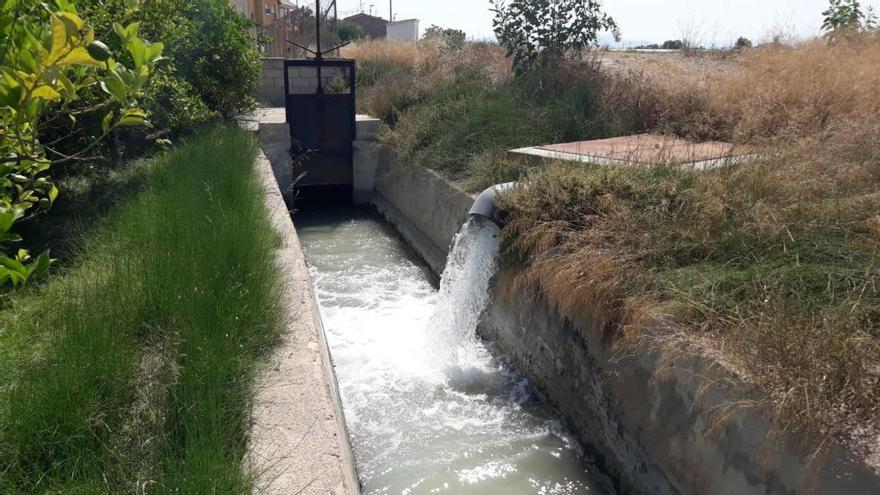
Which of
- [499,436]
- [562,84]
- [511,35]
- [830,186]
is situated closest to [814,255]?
[830,186]

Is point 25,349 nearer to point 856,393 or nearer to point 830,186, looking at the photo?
point 856,393

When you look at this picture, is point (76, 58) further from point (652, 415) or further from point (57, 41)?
point (652, 415)

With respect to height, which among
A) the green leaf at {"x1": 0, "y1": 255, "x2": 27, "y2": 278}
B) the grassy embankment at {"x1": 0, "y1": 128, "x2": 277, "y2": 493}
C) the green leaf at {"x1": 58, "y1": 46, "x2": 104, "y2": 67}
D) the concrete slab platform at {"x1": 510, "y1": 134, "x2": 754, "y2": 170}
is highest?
the green leaf at {"x1": 58, "y1": 46, "x2": 104, "y2": 67}

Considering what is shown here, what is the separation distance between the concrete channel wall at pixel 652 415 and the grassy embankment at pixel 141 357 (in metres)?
2.10

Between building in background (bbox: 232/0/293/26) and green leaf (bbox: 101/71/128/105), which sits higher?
building in background (bbox: 232/0/293/26)

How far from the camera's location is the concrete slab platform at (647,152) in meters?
5.55

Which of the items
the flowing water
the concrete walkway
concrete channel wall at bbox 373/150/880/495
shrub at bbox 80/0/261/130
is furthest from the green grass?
the concrete walkway

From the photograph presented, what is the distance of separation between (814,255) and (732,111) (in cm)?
422

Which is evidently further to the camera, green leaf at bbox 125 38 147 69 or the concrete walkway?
the concrete walkway

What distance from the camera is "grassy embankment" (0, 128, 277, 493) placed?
2.15m

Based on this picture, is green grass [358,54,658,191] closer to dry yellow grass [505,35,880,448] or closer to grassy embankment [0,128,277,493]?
dry yellow grass [505,35,880,448]

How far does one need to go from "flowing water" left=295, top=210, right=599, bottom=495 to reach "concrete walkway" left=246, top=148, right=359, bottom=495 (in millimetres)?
1217

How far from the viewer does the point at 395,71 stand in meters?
14.5

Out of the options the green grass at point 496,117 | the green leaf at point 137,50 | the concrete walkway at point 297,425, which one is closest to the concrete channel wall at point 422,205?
the green grass at point 496,117
